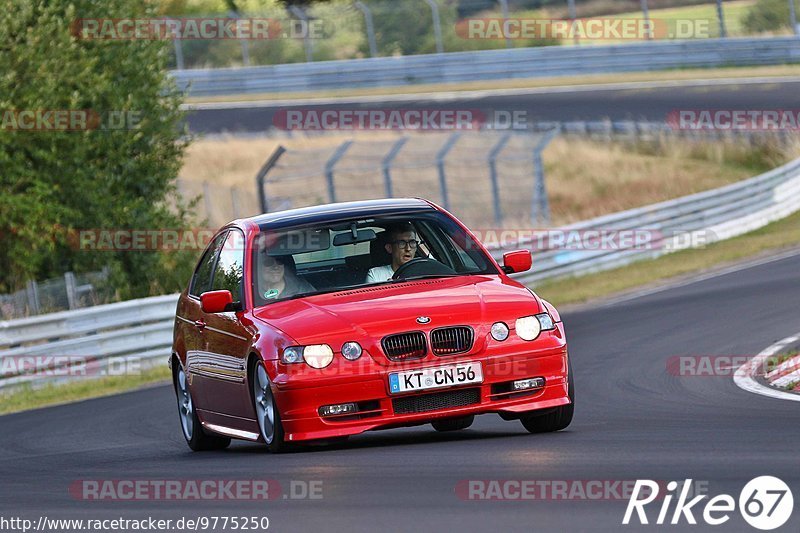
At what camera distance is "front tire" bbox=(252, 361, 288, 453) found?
29.6ft

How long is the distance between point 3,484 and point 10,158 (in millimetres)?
13184

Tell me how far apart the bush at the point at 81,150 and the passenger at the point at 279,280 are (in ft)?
40.6

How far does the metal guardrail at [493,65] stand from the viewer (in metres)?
40.6

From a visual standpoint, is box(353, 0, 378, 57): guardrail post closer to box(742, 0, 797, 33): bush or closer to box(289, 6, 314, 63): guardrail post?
box(289, 6, 314, 63): guardrail post

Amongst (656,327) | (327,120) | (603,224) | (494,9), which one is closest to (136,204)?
(603,224)

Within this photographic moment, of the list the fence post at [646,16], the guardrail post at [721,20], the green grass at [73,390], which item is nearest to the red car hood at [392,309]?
the green grass at [73,390]

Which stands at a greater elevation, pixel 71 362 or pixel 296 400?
pixel 296 400

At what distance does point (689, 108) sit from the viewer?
3659cm

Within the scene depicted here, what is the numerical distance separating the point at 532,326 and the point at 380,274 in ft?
4.05

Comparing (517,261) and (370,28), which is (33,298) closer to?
(517,261)

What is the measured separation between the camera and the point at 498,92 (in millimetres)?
42719

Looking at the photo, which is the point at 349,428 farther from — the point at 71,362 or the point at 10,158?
the point at 10,158

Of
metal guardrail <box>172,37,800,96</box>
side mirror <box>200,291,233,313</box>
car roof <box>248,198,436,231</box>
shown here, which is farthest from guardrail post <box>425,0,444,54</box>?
side mirror <box>200,291,233,313</box>

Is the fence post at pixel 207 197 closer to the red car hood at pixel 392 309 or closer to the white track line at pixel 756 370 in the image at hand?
the white track line at pixel 756 370
